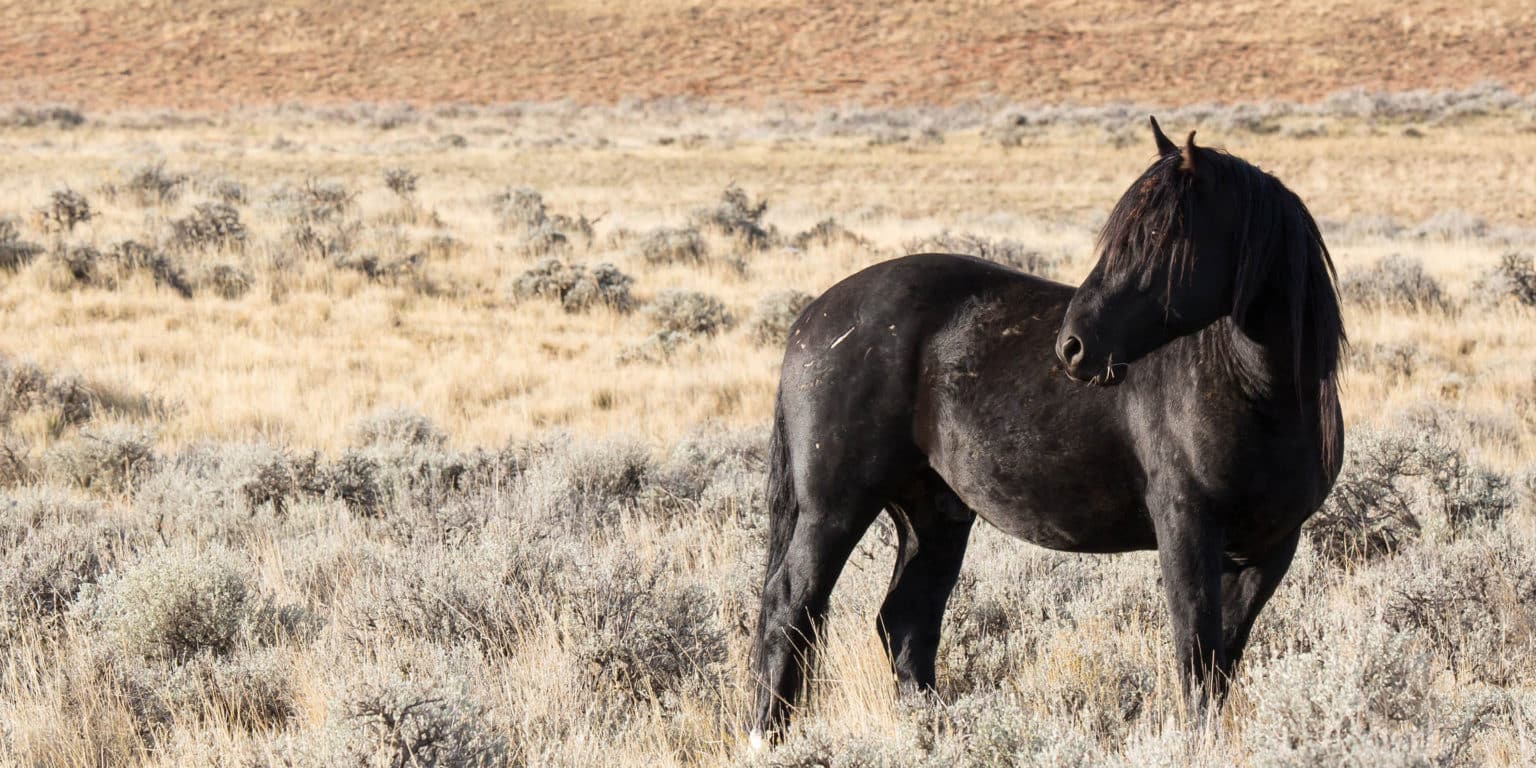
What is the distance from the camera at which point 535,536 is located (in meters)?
6.05

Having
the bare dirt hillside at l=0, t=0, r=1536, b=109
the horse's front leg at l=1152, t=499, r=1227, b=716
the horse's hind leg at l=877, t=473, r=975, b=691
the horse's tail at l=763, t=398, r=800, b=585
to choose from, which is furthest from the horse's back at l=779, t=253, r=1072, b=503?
the bare dirt hillside at l=0, t=0, r=1536, b=109

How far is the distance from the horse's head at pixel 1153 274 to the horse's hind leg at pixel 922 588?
112cm

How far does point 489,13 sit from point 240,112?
16.2 meters

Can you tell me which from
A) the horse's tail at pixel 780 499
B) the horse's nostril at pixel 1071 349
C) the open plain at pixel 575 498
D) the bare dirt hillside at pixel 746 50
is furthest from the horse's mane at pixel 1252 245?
the bare dirt hillside at pixel 746 50

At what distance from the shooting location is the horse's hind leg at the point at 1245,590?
366cm

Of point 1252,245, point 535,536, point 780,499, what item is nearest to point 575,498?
point 535,536

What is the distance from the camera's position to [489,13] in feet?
183

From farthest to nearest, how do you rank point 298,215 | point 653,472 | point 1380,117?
point 1380,117 < point 298,215 < point 653,472

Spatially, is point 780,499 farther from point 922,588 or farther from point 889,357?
point 889,357

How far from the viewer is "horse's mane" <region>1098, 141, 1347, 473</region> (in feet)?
10.8

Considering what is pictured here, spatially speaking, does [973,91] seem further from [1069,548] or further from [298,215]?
[1069,548]

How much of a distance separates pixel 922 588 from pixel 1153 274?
146cm

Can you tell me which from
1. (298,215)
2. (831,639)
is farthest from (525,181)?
(831,639)

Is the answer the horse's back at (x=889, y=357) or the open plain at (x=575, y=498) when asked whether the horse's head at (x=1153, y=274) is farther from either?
the open plain at (x=575, y=498)
